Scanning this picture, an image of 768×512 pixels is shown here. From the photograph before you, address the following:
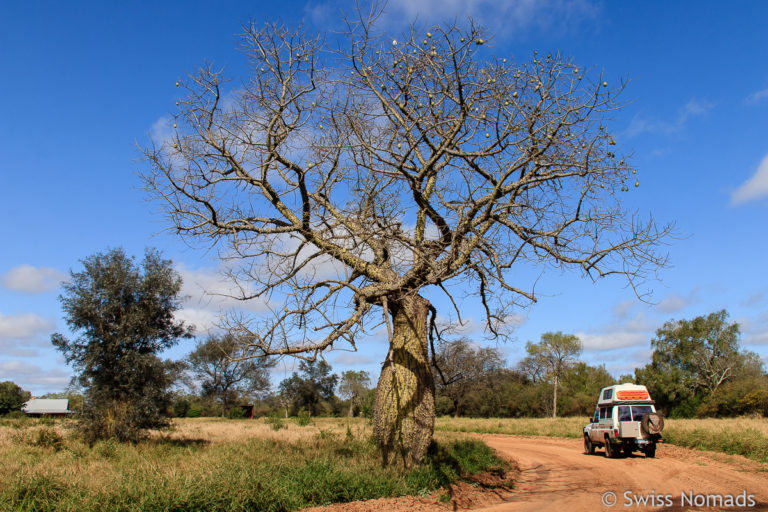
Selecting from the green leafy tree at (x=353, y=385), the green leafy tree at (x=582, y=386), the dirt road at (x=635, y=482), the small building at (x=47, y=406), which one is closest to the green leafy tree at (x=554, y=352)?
the green leafy tree at (x=582, y=386)

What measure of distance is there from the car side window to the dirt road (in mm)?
1086

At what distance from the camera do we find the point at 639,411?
1411 cm

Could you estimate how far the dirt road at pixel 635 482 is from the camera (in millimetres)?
7500

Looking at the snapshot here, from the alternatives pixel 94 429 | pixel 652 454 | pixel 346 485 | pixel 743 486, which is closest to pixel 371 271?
pixel 346 485

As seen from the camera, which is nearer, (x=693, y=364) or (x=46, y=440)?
(x=46, y=440)

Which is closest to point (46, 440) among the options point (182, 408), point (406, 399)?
point (406, 399)

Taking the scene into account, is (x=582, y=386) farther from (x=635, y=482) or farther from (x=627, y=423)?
(x=635, y=482)

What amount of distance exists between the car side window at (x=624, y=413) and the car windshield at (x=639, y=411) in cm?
17

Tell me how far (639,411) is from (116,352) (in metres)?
16.2

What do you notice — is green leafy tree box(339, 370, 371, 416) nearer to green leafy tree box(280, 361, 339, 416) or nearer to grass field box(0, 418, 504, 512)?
green leafy tree box(280, 361, 339, 416)

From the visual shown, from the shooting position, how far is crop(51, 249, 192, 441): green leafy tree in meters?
15.4

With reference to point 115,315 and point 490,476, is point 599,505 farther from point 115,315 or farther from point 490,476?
A: point 115,315

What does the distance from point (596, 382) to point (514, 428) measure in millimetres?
30617

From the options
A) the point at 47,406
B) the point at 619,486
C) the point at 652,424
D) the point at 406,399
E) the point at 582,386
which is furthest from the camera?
the point at 47,406
